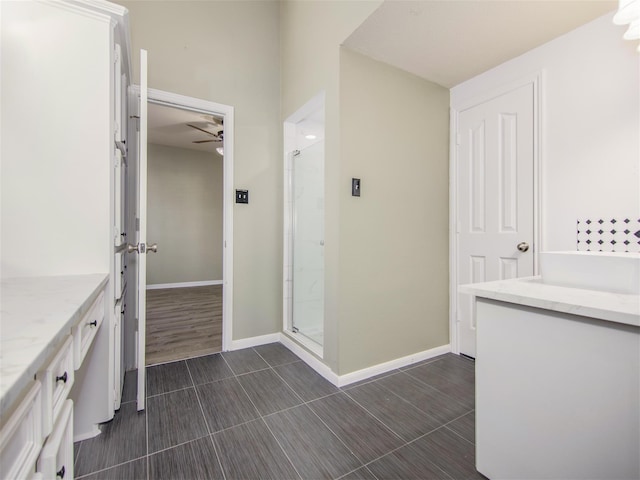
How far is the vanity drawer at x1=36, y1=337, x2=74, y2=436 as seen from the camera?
653 millimetres

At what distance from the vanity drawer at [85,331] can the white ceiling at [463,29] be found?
6.54 feet

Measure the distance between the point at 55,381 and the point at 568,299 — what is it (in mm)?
1498

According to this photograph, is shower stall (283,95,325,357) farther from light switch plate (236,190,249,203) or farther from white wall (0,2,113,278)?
white wall (0,2,113,278)

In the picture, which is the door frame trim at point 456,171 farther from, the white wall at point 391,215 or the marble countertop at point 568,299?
the marble countertop at point 568,299

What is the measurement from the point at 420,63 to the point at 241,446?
8.53 ft

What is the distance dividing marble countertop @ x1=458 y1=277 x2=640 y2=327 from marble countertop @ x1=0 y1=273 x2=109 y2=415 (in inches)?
51.0

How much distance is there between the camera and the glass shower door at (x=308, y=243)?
8.36 ft

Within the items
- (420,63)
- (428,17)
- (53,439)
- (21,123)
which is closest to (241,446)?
(53,439)

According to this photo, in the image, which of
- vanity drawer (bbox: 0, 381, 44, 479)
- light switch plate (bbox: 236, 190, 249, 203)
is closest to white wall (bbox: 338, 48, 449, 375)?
light switch plate (bbox: 236, 190, 249, 203)

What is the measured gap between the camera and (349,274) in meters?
2.01

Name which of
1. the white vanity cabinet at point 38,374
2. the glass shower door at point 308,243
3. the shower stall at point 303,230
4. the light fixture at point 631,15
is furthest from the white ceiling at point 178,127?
the light fixture at point 631,15

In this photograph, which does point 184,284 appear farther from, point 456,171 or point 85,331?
point 456,171

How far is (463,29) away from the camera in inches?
70.5

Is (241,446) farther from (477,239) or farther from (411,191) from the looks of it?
(477,239)
